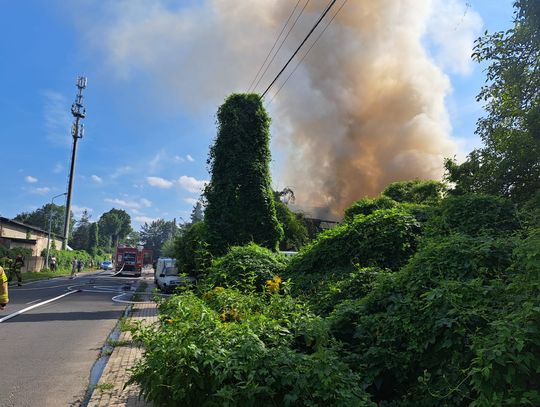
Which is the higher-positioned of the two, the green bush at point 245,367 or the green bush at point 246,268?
the green bush at point 246,268

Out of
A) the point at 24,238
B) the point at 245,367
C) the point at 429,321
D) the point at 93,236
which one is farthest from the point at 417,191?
the point at 93,236

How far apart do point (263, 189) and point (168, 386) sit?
12410 millimetres

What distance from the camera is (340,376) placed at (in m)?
3.08

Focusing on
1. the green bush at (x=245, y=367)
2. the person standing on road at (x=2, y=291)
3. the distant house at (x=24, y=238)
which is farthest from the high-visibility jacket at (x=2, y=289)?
the distant house at (x=24, y=238)

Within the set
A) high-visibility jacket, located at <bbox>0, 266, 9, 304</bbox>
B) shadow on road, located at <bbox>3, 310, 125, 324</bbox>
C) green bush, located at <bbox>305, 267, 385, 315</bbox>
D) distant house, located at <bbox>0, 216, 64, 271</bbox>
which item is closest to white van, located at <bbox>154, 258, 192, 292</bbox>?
shadow on road, located at <bbox>3, 310, 125, 324</bbox>

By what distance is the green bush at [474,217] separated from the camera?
20.7 feet

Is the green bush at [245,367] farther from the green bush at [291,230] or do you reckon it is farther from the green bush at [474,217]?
the green bush at [291,230]

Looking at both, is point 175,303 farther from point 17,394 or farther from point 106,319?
point 106,319

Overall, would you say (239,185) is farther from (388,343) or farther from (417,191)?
(388,343)

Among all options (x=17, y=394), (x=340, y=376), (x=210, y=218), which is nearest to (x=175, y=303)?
(x=17, y=394)

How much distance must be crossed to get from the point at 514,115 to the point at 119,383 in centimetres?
722

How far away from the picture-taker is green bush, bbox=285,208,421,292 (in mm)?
7398

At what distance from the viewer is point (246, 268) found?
8992 mm

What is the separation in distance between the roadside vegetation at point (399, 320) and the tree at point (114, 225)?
396ft
